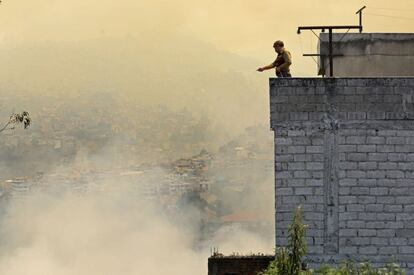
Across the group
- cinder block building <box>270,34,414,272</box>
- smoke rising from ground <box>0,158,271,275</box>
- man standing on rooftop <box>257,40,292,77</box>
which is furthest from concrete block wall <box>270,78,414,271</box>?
smoke rising from ground <box>0,158,271,275</box>

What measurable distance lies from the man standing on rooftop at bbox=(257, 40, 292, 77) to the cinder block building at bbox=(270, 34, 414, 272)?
2.77 ft

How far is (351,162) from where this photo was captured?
1453 cm

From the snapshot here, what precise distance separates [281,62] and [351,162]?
9.20ft

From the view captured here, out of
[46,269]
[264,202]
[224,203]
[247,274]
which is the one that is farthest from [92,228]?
[247,274]

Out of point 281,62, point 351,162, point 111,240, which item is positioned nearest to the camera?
point 351,162

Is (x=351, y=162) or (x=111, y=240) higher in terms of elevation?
(x=351, y=162)

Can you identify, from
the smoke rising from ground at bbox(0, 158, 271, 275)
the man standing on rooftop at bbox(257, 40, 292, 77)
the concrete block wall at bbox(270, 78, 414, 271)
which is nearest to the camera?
the concrete block wall at bbox(270, 78, 414, 271)

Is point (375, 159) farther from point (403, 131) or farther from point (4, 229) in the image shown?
point (4, 229)

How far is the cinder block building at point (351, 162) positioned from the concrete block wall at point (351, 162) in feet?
0.07

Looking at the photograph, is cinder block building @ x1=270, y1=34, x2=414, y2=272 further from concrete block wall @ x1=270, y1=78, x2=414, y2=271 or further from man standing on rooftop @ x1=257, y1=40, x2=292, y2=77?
man standing on rooftop @ x1=257, y1=40, x2=292, y2=77

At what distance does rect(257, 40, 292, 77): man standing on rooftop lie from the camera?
15.5 metres

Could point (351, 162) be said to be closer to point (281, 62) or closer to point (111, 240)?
point (281, 62)

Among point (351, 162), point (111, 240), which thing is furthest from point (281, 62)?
point (111, 240)

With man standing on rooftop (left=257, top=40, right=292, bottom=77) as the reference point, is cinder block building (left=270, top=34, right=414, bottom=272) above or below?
below
